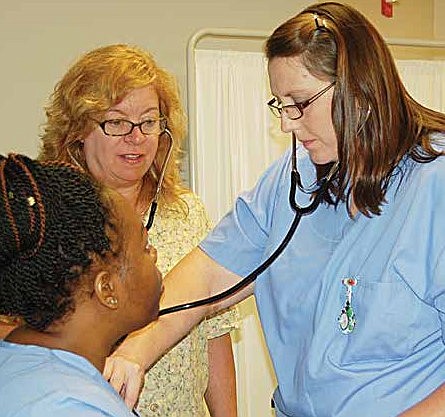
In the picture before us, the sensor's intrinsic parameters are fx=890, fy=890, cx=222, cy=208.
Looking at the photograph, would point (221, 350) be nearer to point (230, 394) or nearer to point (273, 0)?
point (230, 394)

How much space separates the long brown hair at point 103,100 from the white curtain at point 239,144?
0.31 meters

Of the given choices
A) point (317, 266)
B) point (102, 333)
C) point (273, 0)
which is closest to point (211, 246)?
point (317, 266)

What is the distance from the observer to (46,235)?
119 cm

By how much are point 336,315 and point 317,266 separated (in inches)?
4.2

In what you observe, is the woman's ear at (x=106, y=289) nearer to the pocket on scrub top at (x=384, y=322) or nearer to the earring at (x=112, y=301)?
the earring at (x=112, y=301)

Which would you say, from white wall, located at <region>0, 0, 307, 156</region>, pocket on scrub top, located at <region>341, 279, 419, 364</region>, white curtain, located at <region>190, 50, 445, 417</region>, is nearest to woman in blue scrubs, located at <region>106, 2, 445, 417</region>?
pocket on scrub top, located at <region>341, 279, 419, 364</region>

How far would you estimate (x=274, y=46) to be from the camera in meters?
1.50

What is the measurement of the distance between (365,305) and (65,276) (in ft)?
1.65

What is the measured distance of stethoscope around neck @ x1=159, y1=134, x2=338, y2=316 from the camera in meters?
1.59

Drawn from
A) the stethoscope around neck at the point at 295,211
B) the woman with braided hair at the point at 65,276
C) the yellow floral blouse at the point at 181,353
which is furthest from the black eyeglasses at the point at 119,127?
the woman with braided hair at the point at 65,276

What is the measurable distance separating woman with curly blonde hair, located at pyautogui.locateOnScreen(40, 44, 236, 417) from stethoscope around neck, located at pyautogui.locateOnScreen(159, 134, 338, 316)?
321 millimetres

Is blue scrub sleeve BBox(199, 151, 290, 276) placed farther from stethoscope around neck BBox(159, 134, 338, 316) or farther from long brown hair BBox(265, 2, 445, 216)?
long brown hair BBox(265, 2, 445, 216)

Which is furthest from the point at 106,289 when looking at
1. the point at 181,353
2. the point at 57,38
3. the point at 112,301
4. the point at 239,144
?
the point at 57,38

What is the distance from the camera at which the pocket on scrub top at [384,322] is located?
4.66ft
